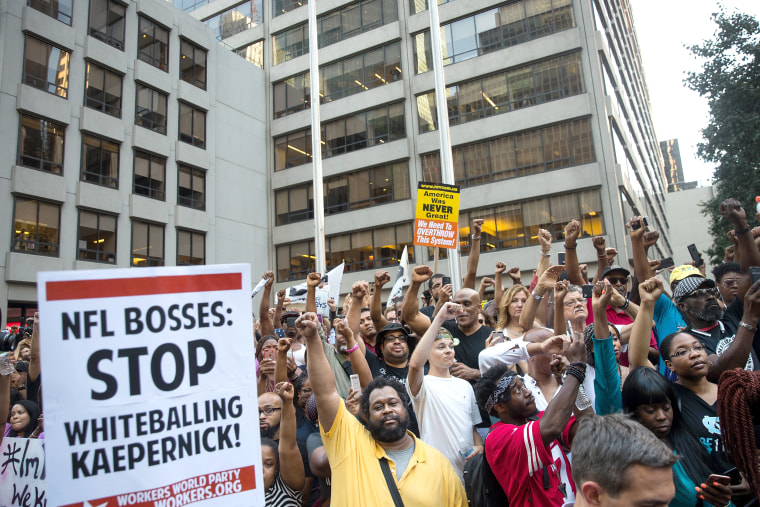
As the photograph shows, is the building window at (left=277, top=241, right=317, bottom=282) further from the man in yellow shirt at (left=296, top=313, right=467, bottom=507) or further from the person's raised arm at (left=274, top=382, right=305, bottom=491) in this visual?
the man in yellow shirt at (left=296, top=313, right=467, bottom=507)

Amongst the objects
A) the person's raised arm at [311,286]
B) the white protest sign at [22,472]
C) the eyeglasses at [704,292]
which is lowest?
the white protest sign at [22,472]

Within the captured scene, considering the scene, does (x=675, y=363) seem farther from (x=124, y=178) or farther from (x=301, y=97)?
(x=301, y=97)

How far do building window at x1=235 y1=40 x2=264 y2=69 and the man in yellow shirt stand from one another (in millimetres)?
31796

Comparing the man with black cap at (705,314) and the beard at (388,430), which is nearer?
the beard at (388,430)

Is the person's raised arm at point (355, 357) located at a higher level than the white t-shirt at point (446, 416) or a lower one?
higher

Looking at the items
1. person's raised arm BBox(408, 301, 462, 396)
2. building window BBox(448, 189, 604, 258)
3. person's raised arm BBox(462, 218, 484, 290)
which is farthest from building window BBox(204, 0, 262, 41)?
person's raised arm BBox(408, 301, 462, 396)

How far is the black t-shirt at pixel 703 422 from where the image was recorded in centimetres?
313

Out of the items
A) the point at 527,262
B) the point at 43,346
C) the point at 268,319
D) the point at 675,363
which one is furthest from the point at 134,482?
the point at 527,262

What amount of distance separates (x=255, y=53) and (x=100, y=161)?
13.5m

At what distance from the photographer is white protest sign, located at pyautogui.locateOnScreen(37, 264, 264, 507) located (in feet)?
8.09

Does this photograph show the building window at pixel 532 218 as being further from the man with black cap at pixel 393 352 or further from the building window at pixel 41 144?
the man with black cap at pixel 393 352

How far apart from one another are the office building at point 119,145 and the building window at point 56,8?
4 centimetres

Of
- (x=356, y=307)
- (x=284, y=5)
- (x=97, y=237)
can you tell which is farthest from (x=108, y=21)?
(x=356, y=307)

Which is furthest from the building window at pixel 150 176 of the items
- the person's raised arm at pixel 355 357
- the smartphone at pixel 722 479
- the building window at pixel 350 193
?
the smartphone at pixel 722 479
